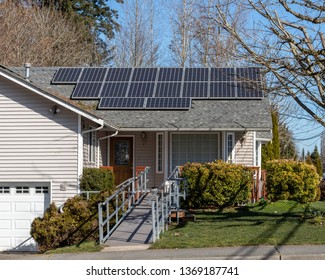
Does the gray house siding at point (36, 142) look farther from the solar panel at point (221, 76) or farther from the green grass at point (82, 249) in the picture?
the solar panel at point (221, 76)

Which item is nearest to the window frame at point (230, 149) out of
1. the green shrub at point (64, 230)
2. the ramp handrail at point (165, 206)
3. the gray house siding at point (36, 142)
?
the ramp handrail at point (165, 206)

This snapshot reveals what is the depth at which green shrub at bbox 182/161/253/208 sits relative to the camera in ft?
63.4

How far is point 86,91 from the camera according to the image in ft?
79.4

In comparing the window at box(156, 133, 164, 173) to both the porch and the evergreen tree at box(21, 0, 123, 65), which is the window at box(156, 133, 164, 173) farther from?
the evergreen tree at box(21, 0, 123, 65)

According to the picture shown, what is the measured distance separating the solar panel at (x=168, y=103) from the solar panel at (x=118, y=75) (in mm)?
2417

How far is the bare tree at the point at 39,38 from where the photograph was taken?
129ft

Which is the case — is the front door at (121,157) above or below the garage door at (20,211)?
above

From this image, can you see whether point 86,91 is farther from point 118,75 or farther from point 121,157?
point 121,157

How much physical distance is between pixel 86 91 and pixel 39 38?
61.3ft

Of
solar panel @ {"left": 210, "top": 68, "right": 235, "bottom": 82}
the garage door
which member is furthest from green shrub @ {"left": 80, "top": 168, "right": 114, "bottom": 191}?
solar panel @ {"left": 210, "top": 68, "right": 235, "bottom": 82}

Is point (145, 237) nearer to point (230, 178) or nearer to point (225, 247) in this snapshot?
point (225, 247)

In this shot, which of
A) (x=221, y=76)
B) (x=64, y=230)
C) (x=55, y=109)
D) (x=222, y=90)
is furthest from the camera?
(x=221, y=76)

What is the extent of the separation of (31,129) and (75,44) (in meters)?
25.2

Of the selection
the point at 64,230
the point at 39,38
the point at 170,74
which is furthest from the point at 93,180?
the point at 39,38
